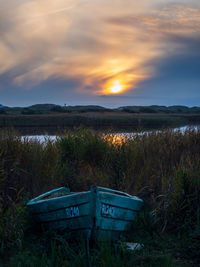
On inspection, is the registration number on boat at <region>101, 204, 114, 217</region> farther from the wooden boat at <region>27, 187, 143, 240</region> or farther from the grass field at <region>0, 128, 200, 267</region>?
the grass field at <region>0, 128, 200, 267</region>

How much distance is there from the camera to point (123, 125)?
42406mm

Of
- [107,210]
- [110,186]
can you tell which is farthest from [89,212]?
[110,186]

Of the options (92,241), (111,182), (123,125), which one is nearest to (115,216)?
(92,241)

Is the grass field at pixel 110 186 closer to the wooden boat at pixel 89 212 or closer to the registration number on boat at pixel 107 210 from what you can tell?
the wooden boat at pixel 89 212

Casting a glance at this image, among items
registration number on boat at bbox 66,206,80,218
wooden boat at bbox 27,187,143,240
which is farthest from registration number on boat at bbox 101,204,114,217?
registration number on boat at bbox 66,206,80,218

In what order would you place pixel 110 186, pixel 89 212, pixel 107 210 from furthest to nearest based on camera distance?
pixel 110 186, pixel 107 210, pixel 89 212

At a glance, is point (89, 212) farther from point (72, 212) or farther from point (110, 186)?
→ point (110, 186)

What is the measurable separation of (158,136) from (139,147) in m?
1.24

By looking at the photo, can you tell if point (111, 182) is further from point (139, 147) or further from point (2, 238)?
point (2, 238)

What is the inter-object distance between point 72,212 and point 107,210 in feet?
2.00

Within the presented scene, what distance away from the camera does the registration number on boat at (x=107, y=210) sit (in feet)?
16.8

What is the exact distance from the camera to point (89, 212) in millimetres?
5004

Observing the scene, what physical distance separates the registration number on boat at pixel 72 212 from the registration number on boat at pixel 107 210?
0.43 meters

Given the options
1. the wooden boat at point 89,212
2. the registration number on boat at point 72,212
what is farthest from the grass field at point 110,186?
the registration number on boat at point 72,212
